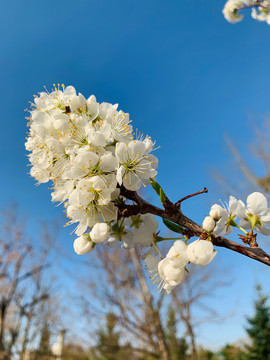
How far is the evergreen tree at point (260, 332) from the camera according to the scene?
462 inches

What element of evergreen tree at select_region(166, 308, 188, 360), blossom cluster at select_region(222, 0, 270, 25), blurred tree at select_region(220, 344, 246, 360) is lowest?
blurred tree at select_region(220, 344, 246, 360)

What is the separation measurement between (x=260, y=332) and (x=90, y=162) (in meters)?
14.8

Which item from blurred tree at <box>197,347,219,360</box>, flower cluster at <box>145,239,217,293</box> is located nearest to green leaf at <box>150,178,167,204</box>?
flower cluster at <box>145,239,217,293</box>

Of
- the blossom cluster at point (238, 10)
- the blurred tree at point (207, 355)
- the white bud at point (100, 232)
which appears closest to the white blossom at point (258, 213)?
the white bud at point (100, 232)

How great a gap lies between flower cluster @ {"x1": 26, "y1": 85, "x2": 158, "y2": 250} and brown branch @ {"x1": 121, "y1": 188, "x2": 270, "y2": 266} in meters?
0.07

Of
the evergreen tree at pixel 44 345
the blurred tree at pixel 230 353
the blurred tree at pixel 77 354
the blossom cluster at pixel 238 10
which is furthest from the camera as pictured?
the blurred tree at pixel 77 354

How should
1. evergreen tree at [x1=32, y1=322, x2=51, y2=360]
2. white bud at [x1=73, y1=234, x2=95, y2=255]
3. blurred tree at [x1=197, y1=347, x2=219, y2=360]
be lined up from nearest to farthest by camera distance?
white bud at [x1=73, y1=234, x2=95, y2=255], evergreen tree at [x1=32, y1=322, x2=51, y2=360], blurred tree at [x1=197, y1=347, x2=219, y2=360]

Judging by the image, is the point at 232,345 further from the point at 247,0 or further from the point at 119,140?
the point at 119,140

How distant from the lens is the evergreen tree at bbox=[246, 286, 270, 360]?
11727 mm

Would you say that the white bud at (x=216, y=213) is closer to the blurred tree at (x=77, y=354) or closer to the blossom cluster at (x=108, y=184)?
the blossom cluster at (x=108, y=184)

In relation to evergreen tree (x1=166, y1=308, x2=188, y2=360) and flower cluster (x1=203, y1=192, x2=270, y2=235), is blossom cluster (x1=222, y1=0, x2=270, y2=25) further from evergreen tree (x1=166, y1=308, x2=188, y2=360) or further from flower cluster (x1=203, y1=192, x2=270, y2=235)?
evergreen tree (x1=166, y1=308, x2=188, y2=360)

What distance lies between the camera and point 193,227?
854 mm

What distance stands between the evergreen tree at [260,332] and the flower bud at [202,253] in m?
14.0

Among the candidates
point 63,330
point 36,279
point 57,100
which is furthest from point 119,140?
point 63,330
